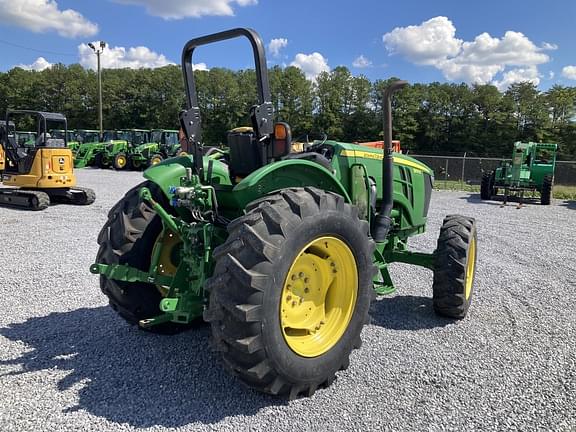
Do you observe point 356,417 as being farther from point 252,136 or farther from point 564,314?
point 564,314

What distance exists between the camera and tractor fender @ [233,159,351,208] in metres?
3.24

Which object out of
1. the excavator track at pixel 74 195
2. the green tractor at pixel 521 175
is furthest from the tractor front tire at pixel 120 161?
the green tractor at pixel 521 175

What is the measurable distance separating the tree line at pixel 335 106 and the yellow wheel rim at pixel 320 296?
34.0 m

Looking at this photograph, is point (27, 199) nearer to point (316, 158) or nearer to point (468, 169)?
point (316, 158)

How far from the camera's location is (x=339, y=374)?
3.43 meters

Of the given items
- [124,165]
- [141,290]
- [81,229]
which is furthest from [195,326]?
[124,165]

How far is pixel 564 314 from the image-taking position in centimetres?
493

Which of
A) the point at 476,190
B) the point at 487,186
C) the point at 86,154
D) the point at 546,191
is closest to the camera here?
the point at 546,191

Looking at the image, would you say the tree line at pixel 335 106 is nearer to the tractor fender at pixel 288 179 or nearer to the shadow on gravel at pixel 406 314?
the shadow on gravel at pixel 406 314

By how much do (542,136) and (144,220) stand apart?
144 ft

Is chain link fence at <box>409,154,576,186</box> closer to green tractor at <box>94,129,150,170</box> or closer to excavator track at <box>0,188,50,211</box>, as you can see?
green tractor at <box>94,129,150,170</box>

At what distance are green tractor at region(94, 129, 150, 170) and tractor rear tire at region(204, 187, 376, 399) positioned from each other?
2449 centimetres

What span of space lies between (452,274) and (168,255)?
2684 mm

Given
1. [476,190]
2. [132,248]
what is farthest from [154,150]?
[132,248]
